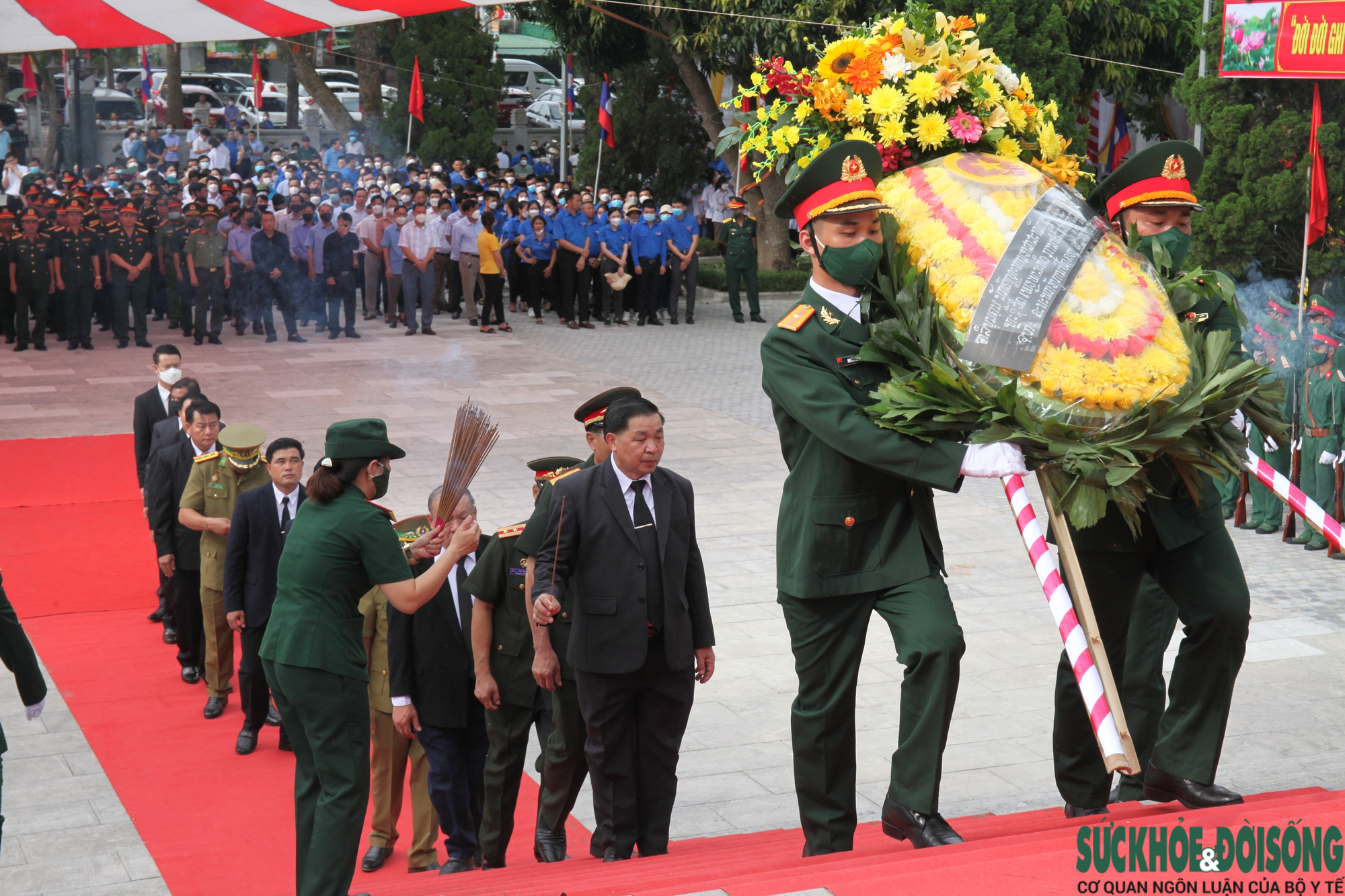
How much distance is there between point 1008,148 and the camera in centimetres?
481

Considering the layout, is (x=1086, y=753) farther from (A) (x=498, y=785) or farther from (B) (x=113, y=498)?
(B) (x=113, y=498)

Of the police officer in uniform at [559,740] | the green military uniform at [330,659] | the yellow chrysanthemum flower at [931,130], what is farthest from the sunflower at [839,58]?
the green military uniform at [330,659]

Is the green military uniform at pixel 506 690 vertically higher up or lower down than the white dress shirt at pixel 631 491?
lower down

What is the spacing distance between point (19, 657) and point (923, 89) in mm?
3674

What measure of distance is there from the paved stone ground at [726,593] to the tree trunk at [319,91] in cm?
1739

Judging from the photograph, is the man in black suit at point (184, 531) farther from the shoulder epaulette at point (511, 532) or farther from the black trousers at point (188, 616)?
the shoulder epaulette at point (511, 532)

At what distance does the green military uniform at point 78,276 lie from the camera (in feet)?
61.2

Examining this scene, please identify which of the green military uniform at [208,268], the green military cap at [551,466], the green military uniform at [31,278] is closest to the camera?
the green military cap at [551,466]

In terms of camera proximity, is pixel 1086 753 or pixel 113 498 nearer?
pixel 1086 753

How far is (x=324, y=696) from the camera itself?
Result: 5.03 m

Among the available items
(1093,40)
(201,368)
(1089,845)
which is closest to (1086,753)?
(1089,845)

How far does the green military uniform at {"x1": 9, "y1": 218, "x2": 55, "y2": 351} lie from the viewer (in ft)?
60.4

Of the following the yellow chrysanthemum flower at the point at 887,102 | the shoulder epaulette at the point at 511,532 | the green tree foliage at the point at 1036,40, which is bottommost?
the shoulder epaulette at the point at 511,532

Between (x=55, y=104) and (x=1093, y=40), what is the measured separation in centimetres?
2934
